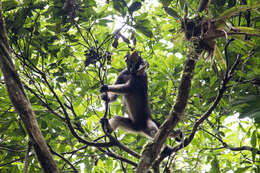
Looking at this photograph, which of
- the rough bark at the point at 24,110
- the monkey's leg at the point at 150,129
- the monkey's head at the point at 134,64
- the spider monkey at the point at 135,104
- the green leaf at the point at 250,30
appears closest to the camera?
the rough bark at the point at 24,110

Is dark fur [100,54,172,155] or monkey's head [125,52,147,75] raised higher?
monkey's head [125,52,147,75]

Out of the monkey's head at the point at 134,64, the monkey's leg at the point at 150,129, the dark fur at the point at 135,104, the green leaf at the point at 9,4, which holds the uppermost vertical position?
the green leaf at the point at 9,4

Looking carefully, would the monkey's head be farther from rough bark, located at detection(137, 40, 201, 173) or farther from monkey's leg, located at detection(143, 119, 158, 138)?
rough bark, located at detection(137, 40, 201, 173)

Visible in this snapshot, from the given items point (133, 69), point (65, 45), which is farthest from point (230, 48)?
point (65, 45)

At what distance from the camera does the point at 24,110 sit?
87.2 inches

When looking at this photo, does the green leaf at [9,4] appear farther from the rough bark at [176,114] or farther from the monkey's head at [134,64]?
the rough bark at [176,114]

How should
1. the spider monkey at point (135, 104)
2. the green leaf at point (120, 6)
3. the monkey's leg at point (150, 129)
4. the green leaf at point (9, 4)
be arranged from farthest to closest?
the spider monkey at point (135, 104) < the monkey's leg at point (150, 129) < the green leaf at point (120, 6) < the green leaf at point (9, 4)

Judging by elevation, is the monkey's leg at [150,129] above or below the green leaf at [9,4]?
below

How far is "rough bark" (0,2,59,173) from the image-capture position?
85.6 inches

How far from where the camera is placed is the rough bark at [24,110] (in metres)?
2.17

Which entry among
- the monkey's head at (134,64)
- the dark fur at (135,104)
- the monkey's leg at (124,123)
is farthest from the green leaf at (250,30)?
the monkey's leg at (124,123)

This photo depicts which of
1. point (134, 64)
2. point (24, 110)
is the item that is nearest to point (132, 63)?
point (134, 64)

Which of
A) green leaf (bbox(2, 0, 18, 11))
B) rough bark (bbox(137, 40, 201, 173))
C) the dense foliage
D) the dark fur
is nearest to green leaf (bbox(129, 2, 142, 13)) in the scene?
the dense foliage

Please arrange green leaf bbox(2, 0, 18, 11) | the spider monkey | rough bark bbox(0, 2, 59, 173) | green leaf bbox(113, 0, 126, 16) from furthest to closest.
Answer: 1. the spider monkey
2. green leaf bbox(113, 0, 126, 16)
3. green leaf bbox(2, 0, 18, 11)
4. rough bark bbox(0, 2, 59, 173)
